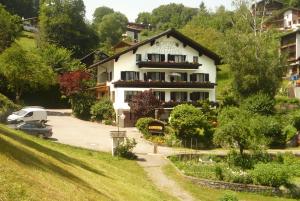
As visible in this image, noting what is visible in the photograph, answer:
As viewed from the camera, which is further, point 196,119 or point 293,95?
point 293,95

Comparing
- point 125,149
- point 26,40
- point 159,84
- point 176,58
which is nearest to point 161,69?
point 159,84

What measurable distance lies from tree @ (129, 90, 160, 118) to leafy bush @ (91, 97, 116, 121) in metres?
3.76

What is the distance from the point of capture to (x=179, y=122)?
4059cm

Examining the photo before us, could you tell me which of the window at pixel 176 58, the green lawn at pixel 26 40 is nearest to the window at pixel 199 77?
the window at pixel 176 58

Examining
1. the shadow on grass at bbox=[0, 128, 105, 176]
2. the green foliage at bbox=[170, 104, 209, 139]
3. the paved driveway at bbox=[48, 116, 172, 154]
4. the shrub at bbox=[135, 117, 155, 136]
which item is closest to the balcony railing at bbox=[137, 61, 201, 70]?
the paved driveway at bbox=[48, 116, 172, 154]

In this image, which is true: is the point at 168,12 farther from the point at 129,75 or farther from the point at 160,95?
the point at 160,95

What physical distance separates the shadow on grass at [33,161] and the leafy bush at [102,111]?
35.5 metres

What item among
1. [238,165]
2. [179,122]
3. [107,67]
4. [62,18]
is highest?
[62,18]

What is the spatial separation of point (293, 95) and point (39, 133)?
138ft

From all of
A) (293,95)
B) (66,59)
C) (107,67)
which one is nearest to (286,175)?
(107,67)

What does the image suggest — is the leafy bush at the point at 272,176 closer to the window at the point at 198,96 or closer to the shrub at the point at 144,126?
the shrub at the point at 144,126

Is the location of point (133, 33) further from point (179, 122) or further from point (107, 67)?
point (179, 122)

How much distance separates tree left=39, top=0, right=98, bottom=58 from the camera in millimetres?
85625

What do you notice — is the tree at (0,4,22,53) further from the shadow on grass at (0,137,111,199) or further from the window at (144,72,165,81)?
the shadow on grass at (0,137,111,199)
